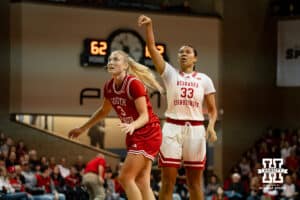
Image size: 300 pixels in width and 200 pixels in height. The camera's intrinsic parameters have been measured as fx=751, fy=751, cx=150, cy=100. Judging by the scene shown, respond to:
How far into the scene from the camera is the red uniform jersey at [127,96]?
734 centimetres

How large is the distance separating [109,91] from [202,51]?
1677 cm

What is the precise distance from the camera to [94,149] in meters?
23.0

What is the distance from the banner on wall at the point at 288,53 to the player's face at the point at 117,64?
1861 centimetres

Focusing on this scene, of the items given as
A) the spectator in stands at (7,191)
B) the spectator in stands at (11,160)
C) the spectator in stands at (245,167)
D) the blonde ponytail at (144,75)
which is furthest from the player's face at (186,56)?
the spectator in stands at (245,167)

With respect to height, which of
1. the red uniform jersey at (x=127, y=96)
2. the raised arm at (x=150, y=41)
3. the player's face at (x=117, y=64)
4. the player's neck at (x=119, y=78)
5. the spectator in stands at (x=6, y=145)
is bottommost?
the spectator in stands at (x=6, y=145)

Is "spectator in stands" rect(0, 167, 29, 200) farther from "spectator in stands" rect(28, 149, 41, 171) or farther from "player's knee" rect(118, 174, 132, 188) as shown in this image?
"player's knee" rect(118, 174, 132, 188)

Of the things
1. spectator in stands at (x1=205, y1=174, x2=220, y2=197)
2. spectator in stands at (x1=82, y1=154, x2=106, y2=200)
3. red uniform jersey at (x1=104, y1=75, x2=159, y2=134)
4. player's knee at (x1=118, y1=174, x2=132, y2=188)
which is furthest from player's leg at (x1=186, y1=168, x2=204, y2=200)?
spectator in stands at (x1=205, y1=174, x2=220, y2=197)

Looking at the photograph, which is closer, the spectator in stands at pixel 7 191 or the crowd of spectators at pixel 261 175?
the spectator in stands at pixel 7 191

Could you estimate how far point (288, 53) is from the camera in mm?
25828

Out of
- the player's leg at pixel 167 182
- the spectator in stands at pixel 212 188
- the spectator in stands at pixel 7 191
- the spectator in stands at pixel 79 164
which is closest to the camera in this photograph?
the player's leg at pixel 167 182

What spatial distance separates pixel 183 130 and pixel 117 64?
3.75 ft

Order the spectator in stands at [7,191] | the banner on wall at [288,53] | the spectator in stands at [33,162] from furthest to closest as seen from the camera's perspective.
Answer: the banner on wall at [288,53], the spectator in stands at [33,162], the spectator in stands at [7,191]

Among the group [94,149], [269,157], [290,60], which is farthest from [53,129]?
[290,60]

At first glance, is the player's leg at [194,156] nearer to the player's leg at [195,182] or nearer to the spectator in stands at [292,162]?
the player's leg at [195,182]
